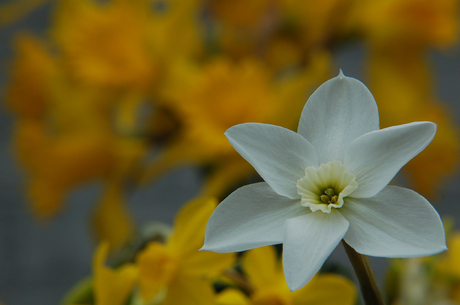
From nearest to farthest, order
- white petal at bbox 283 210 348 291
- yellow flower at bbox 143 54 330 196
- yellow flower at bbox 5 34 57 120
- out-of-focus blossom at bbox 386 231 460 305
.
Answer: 1. white petal at bbox 283 210 348 291
2. out-of-focus blossom at bbox 386 231 460 305
3. yellow flower at bbox 143 54 330 196
4. yellow flower at bbox 5 34 57 120

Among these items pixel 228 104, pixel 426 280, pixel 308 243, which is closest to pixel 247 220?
A: pixel 308 243

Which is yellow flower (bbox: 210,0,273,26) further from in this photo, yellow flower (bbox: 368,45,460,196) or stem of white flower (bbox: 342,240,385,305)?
stem of white flower (bbox: 342,240,385,305)

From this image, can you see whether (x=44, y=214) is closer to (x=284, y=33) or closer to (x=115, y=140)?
(x=115, y=140)

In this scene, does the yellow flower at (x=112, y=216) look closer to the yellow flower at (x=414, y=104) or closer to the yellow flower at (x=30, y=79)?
the yellow flower at (x=30, y=79)

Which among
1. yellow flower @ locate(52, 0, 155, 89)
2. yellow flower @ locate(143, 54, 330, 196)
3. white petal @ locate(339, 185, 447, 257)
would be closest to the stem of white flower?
white petal @ locate(339, 185, 447, 257)

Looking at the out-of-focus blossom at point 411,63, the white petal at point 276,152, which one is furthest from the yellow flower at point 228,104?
the white petal at point 276,152

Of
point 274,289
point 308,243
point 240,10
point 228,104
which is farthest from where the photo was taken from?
point 240,10

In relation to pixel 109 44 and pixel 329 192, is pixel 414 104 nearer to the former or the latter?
pixel 109 44
